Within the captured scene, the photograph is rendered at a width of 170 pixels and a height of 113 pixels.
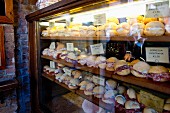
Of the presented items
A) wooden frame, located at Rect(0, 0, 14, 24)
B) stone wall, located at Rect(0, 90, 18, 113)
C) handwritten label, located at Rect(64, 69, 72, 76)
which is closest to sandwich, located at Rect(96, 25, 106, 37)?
handwritten label, located at Rect(64, 69, 72, 76)

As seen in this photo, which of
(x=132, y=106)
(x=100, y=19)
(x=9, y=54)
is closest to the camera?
(x=132, y=106)

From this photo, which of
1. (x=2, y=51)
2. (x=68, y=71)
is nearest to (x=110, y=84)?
(x=68, y=71)

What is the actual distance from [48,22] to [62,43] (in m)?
0.32

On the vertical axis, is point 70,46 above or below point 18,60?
above

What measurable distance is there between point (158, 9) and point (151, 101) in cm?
48

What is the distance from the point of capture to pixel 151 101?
2.78ft

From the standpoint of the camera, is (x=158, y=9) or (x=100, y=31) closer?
(x=158, y=9)

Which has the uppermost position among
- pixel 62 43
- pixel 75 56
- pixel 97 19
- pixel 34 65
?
pixel 97 19

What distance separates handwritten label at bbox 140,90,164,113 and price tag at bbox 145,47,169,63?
19 cm

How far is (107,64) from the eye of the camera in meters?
1.03

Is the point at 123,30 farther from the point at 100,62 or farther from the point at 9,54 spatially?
the point at 9,54

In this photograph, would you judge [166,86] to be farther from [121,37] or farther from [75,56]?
[75,56]

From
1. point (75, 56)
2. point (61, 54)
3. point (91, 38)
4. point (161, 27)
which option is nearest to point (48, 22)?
point (61, 54)

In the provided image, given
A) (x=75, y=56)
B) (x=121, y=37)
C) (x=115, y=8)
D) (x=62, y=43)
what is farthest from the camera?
(x=62, y=43)
